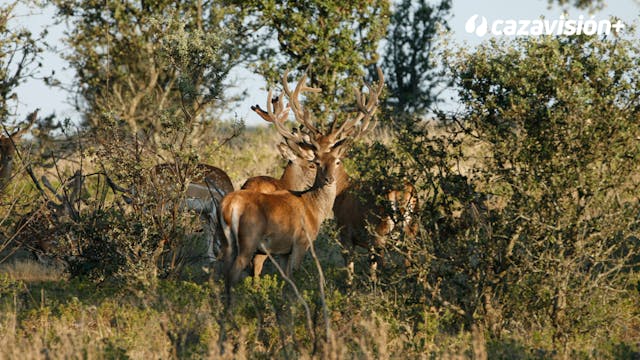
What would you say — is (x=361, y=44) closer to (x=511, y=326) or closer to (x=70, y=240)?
(x=70, y=240)

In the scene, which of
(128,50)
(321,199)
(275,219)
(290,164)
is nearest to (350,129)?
(321,199)

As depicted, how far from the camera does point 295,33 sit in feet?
58.1

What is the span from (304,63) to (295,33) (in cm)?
56

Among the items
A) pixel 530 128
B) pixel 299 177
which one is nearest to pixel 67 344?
pixel 530 128

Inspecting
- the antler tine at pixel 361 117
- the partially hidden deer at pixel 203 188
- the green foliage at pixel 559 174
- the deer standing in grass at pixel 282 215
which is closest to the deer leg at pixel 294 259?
the deer standing in grass at pixel 282 215

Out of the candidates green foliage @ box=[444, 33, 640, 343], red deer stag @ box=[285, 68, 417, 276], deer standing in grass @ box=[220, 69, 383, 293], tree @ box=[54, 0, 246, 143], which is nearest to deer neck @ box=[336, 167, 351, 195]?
red deer stag @ box=[285, 68, 417, 276]

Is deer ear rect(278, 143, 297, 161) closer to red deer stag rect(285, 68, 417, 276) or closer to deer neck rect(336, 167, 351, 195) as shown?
red deer stag rect(285, 68, 417, 276)

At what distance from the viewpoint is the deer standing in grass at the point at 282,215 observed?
10.4m

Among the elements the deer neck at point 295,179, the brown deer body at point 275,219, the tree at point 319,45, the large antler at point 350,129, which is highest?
the tree at point 319,45

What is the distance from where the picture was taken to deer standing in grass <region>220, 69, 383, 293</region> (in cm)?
1036

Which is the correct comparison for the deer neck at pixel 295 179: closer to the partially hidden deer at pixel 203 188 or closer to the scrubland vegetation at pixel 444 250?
the partially hidden deer at pixel 203 188

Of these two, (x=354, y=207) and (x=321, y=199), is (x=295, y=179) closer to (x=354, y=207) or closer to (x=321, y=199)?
(x=354, y=207)

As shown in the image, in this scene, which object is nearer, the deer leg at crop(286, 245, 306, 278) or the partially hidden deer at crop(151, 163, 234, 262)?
the deer leg at crop(286, 245, 306, 278)

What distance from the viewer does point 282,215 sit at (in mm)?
10758
